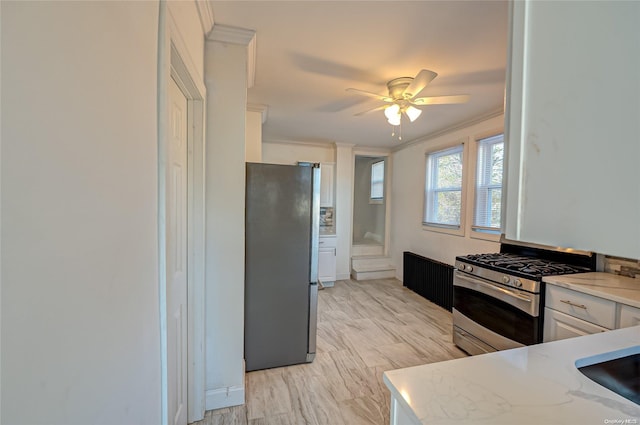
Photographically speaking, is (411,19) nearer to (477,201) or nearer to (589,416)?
(589,416)

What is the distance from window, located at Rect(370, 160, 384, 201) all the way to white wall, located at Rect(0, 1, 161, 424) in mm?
4871

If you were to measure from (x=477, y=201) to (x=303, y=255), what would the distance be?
93.2 inches

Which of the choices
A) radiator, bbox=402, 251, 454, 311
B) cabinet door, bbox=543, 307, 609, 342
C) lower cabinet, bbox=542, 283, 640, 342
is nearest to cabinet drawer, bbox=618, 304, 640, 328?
lower cabinet, bbox=542, 283, 640, 342

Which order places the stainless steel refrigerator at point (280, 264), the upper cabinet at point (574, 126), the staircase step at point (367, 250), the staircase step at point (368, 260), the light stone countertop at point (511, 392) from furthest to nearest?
the staircase step at point (367, 250) < the staircase step at point (368, 260) < the stainless steel refrigerator at point (280, 264) < the light stone countertop at point (511, 392) < the upper cabinet at point (574, 126)

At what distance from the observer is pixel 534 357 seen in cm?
94

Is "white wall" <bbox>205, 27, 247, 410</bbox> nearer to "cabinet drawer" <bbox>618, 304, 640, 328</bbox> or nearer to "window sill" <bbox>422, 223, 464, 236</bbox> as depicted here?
"cabinet drawer" <bbox>618, 304, 640, 328</bbox>

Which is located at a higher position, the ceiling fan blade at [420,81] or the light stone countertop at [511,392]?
the ceiling fan blade at [420,81]

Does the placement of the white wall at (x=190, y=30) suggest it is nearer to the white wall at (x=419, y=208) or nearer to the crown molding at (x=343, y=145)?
the white wall at (x=419, y=208)

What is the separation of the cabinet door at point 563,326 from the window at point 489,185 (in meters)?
1.37

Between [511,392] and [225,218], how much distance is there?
5.20 ft

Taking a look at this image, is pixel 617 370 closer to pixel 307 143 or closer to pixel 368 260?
pixel 368 260

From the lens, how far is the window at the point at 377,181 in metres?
5.38

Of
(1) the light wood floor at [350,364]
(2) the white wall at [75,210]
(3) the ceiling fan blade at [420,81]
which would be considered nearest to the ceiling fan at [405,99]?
(3) the ceiling fan blade at [420,81]

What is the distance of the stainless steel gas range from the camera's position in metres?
1.98
